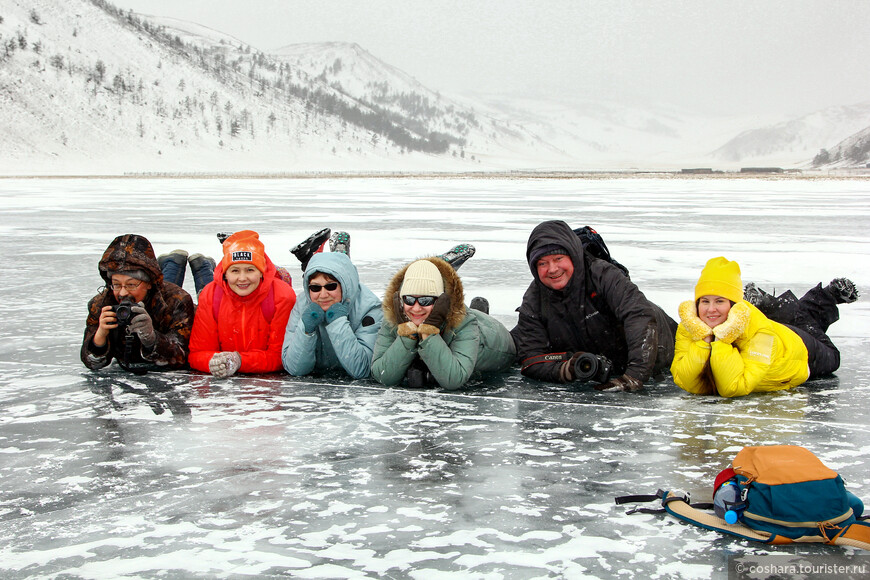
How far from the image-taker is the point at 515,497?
9.18ft

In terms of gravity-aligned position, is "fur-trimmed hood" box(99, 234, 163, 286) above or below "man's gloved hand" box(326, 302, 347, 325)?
above

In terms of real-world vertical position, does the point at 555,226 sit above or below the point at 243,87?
below

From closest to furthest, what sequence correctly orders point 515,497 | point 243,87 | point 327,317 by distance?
point 515,497, point 327,317, point 243,87

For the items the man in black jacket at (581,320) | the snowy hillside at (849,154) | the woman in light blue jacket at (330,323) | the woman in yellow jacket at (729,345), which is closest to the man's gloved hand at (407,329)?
the woman in light blue jacket at (330,323)

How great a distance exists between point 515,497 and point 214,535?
993mm

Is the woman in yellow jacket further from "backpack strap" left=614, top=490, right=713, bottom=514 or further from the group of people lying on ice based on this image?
"backpack strap" left=614, top=490, right=713, bottom=514

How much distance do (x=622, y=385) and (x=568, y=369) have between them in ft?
0.94

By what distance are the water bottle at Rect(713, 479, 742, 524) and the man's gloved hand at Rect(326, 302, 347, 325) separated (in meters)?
2.33

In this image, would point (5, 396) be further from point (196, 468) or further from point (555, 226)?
point (555, 226)

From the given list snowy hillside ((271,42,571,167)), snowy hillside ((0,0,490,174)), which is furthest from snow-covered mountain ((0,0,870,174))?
snowy hillside ((271,42,571,167))

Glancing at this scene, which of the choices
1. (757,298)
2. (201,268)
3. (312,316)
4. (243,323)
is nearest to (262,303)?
(243,323)

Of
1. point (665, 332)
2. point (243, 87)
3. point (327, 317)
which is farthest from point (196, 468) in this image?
point (243, 87)

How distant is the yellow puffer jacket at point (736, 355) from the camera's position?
13.1 feet

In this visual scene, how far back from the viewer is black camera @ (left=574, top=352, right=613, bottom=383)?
4.18m
